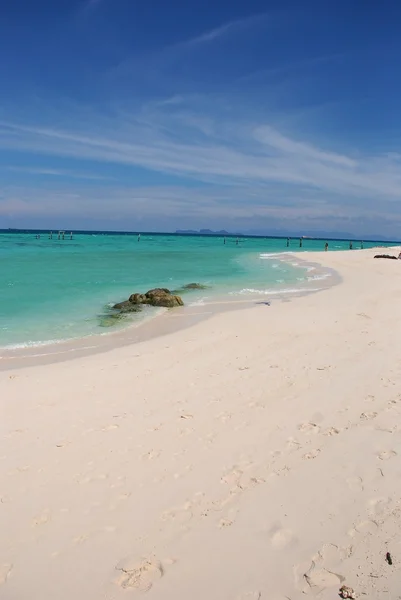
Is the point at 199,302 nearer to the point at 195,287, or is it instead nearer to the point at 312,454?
the point at 195,287

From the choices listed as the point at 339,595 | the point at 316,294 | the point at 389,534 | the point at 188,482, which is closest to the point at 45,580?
the point at 188,482

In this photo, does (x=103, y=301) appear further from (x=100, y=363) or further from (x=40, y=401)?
(x=40, y=401)

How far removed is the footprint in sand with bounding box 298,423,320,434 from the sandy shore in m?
0.03

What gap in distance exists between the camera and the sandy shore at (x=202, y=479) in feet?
11.4

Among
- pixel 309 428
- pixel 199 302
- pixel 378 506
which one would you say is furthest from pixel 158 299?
pixel 378 506

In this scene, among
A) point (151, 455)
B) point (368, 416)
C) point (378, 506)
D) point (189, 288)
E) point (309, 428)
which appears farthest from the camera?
point (189, 288)

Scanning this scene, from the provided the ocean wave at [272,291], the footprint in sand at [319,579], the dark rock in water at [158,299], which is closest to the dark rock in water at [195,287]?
the ocean wave at [272,291]

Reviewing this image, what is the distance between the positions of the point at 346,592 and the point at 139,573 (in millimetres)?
1645

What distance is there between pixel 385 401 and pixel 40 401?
5.58 m

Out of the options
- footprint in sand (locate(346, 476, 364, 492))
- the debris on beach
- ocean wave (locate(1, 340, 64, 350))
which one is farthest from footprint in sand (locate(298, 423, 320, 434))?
ocean wave (locate(1, 340, 64, 350))

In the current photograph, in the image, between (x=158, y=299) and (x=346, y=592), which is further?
(x=158, y=299)

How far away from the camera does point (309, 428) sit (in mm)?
5863

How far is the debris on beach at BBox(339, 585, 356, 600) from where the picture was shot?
3.18 metres

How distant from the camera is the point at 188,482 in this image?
15.5ft
